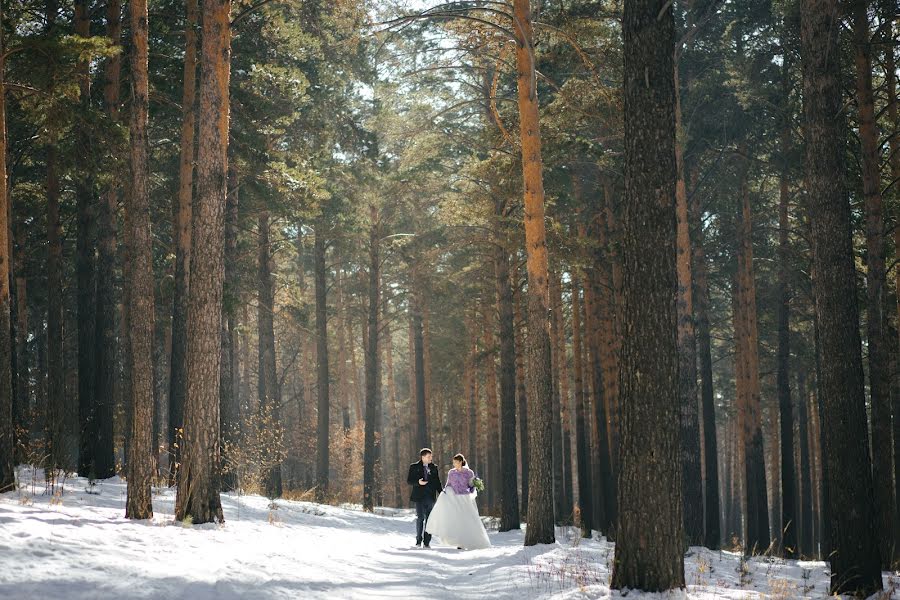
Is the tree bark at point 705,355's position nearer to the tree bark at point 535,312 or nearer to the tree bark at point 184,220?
the tree bark at point 535,312

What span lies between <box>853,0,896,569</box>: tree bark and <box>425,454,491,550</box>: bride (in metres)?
7.26

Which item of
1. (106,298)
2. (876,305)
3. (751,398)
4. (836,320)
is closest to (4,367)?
(106,298)

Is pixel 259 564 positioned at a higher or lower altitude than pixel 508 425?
lower

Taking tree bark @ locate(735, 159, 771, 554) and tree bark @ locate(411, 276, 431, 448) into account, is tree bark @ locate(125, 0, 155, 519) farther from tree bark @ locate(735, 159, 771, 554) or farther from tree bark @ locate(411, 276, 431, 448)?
tree bark @ locate(411, 276, 431, 448)

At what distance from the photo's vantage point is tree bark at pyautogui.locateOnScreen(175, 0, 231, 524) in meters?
10.9

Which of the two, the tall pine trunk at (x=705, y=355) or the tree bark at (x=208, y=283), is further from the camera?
the tall pine trunk at (x=705, y=355)

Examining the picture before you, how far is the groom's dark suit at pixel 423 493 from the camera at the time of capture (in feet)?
49.3

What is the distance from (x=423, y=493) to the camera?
1513cm

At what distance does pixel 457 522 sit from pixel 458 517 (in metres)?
0.10

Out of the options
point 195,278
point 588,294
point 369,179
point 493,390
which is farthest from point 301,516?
point 493,390

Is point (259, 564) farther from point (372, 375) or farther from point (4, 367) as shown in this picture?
point (372, 375)

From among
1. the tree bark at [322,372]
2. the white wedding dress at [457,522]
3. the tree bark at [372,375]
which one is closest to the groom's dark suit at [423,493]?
the white wedding dress at [457,522]

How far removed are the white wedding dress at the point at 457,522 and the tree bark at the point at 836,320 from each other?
750 centimetres

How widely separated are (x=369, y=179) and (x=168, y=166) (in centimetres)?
625
